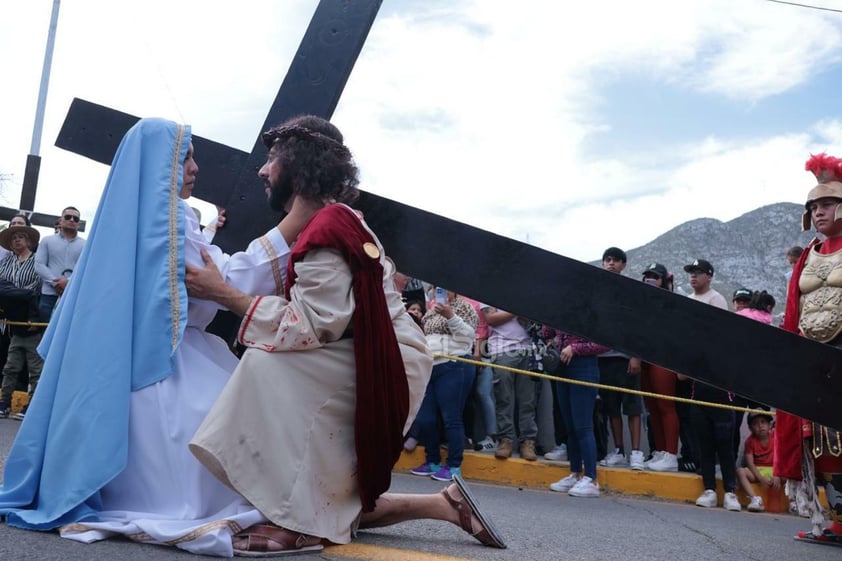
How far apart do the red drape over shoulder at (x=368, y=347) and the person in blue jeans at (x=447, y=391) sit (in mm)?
4293

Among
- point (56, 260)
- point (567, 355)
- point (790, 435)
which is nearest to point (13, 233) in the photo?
point (56, 260)

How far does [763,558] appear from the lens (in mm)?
4207

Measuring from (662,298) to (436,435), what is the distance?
5.43m

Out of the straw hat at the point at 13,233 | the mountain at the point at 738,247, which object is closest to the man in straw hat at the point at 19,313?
the straw hat at the point at 13,233

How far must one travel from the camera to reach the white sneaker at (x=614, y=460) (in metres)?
8.05

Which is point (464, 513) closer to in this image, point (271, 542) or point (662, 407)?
point (271, 542)

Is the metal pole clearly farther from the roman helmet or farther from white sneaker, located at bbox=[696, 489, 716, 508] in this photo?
the roman helmet

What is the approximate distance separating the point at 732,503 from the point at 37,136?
14642mm

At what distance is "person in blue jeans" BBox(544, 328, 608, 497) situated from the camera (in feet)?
23.5

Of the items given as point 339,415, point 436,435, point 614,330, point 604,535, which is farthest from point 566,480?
point 614,330

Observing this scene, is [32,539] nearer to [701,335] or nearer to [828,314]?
[701,335]

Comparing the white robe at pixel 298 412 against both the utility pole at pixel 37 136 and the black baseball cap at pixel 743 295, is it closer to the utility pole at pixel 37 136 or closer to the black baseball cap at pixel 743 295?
the black baseball cap at pixel 743 295

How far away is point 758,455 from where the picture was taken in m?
7.66

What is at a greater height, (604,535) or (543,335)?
(543,335)
